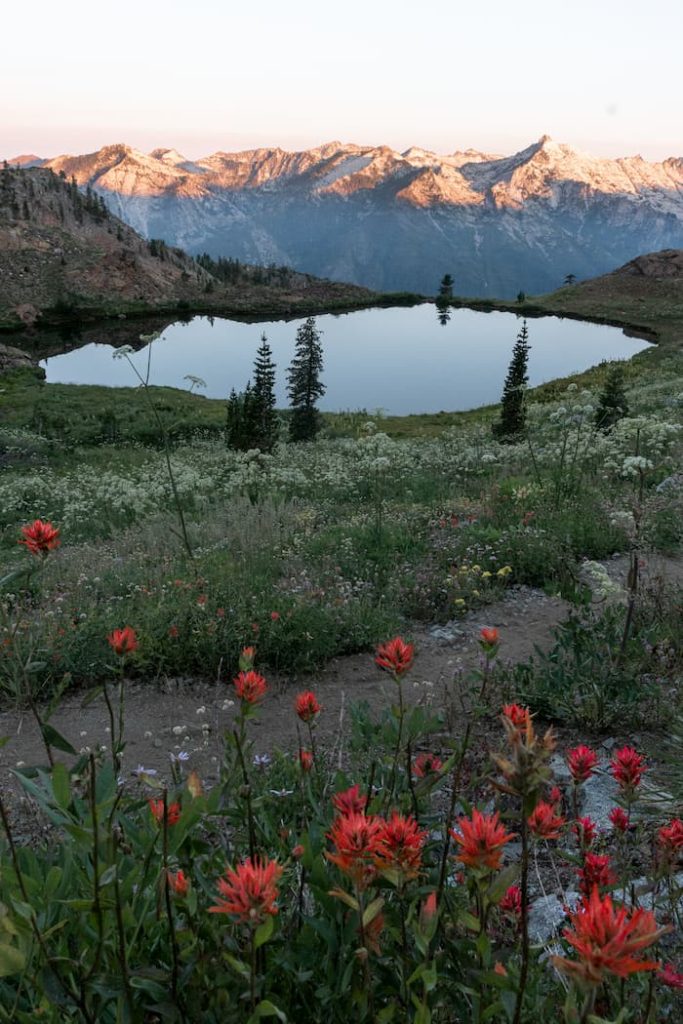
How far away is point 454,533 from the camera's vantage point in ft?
31.0

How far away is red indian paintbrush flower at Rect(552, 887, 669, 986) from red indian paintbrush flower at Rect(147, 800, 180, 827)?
99cm

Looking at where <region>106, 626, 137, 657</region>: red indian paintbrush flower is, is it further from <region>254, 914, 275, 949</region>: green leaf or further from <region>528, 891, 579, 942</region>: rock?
<region>528, 891, 579, 942</region>: rock

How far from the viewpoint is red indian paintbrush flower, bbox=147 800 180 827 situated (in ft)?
5.37

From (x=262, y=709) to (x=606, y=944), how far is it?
16.5ft

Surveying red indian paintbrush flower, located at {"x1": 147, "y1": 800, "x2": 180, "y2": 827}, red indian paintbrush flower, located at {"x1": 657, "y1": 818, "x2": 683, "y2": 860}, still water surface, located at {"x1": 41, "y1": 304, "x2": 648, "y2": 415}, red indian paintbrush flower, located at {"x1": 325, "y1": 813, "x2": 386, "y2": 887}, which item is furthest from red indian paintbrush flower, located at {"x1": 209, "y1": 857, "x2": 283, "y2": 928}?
still water surface, located at {"x1": 41, "y1": 304, "x2": 648, "y2": 415}

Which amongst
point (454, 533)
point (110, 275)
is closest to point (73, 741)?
point (454, 533)

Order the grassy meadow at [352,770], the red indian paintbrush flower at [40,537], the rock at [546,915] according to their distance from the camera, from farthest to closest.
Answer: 1. the rock at [546,915]
2. the red indian paintbrush flower at [40,537]
3. the grassy meadow at [352,770]

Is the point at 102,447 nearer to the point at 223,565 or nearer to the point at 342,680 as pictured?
the point at 223,565

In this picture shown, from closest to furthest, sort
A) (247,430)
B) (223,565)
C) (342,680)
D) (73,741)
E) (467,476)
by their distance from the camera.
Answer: (73,741)
(342,680)
(223,565)
(467,476)
(247,430)

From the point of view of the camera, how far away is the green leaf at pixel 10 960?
1262 mm

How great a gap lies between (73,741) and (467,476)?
11.2 meters

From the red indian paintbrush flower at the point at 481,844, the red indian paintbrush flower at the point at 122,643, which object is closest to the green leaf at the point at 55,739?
the red indian paintbrush flower at the point at 122,643

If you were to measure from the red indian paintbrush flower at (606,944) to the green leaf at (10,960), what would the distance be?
0.95 metres

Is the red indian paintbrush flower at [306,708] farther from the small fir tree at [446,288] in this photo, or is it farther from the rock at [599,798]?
the small fir tree at [446,288]
